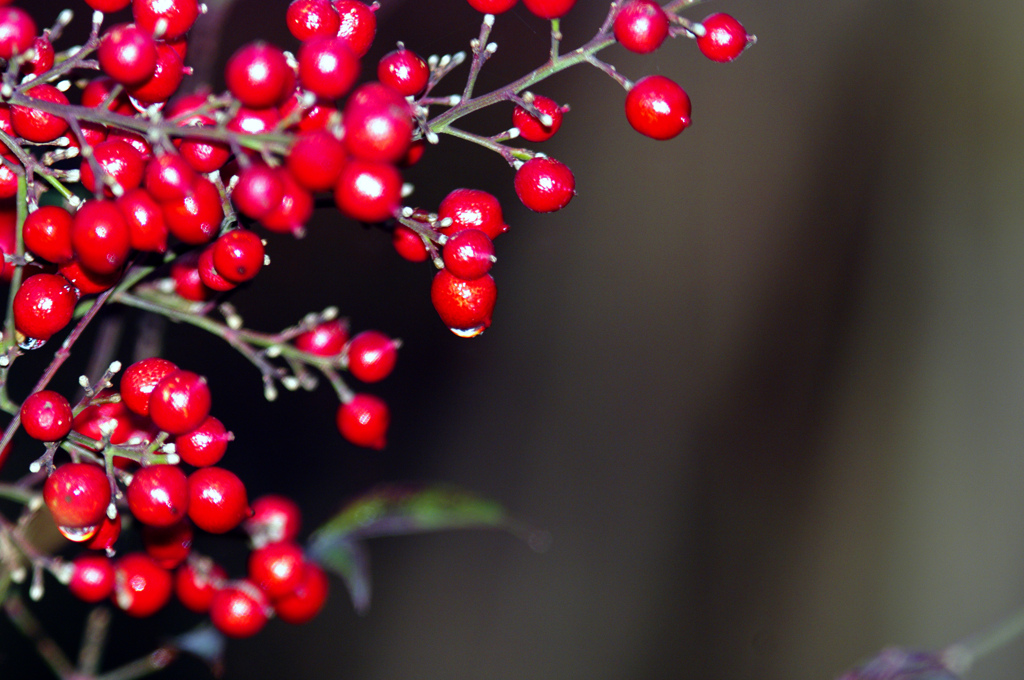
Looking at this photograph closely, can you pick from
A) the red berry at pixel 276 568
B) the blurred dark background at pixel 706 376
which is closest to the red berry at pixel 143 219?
the red berry at pixel 276 568

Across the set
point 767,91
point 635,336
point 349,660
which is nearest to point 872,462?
point 635,336

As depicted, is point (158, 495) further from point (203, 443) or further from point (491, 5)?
point (491, 5)

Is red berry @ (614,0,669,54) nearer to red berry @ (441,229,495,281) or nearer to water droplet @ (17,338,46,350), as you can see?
red berry @ (441,229,495,281)

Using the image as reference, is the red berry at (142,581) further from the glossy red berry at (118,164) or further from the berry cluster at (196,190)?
the glossy red berry at (118,164)

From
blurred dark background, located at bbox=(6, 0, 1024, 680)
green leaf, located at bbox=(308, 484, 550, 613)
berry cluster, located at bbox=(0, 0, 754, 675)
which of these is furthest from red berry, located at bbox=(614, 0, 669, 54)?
blurred dark background, located at bbox=(6, 0, 1024, 680)

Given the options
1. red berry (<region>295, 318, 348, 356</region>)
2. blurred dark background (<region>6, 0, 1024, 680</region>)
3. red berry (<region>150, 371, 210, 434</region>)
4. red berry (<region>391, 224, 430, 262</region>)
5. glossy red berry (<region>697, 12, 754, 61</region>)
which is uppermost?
glossy red berry (<region>697, 12, 754, 61</region>)

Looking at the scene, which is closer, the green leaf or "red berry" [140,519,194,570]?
"red berry" [140,519,194,570]
